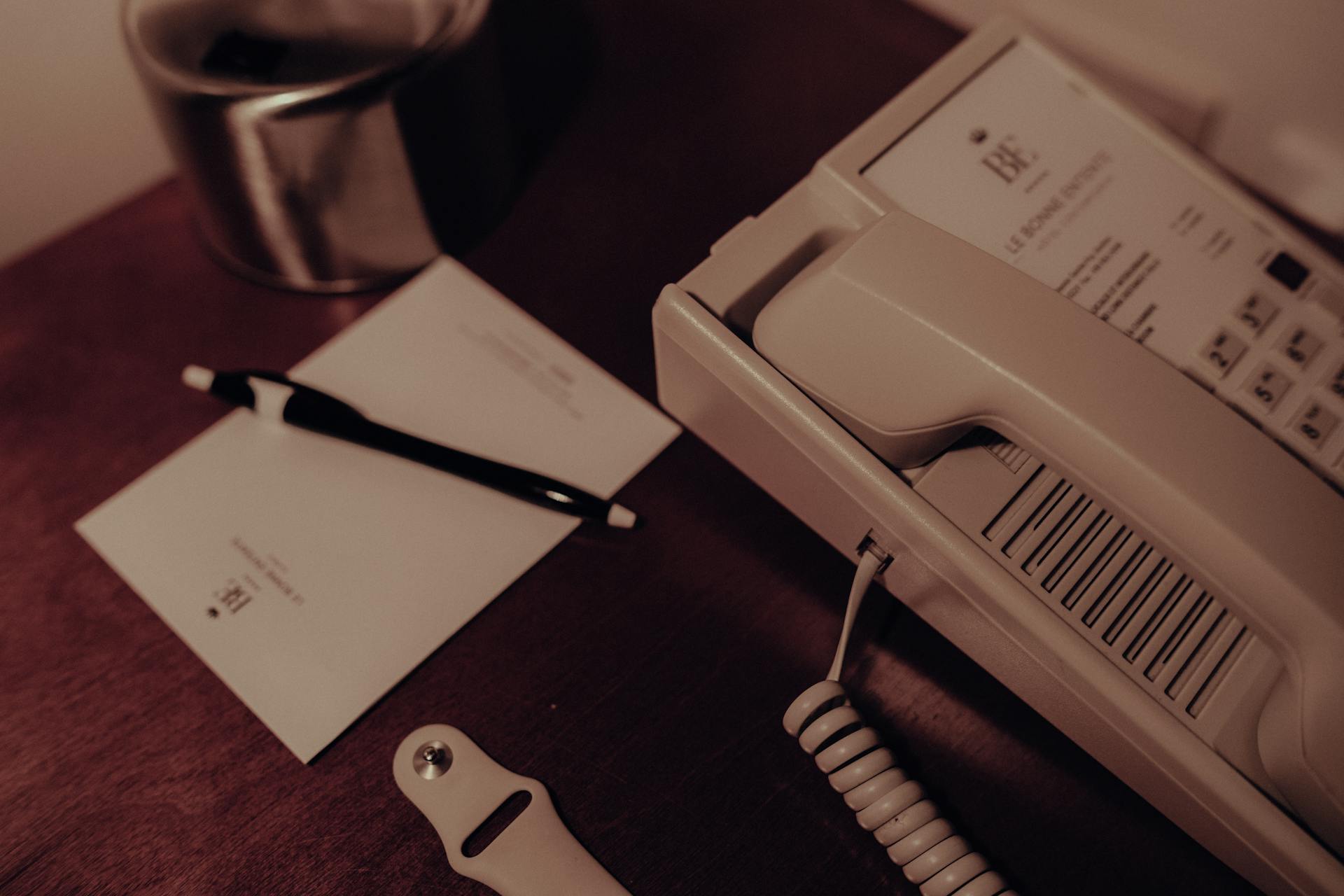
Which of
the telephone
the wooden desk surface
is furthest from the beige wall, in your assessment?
the telephone

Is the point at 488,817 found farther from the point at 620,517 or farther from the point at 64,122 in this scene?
the point at 64,122

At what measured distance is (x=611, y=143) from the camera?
61 cm

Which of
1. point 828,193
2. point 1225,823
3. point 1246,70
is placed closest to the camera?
point 1225,823

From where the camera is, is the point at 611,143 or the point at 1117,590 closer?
the point at 1117,590

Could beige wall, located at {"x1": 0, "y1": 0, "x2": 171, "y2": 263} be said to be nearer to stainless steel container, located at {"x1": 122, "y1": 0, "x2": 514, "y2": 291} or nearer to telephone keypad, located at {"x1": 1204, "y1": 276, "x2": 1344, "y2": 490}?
stainless steel container, located at {"x1": 122, "y1": 0, "x2": 514, "y2": 291}

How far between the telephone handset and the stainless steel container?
21cm

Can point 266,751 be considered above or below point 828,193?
below

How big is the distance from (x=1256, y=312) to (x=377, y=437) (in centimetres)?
43

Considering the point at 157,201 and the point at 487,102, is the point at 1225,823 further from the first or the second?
the point at 157,201

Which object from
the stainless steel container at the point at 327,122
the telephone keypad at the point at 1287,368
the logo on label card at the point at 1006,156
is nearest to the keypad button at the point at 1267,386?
the telephone keypad at the point at 1287,368

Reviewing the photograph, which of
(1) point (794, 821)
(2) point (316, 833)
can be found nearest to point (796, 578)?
(1) point (794, 821)

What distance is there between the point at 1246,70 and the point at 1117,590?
38cm

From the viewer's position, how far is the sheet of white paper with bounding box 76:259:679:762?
0.43 metres

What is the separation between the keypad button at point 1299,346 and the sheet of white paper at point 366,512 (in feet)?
0.96
